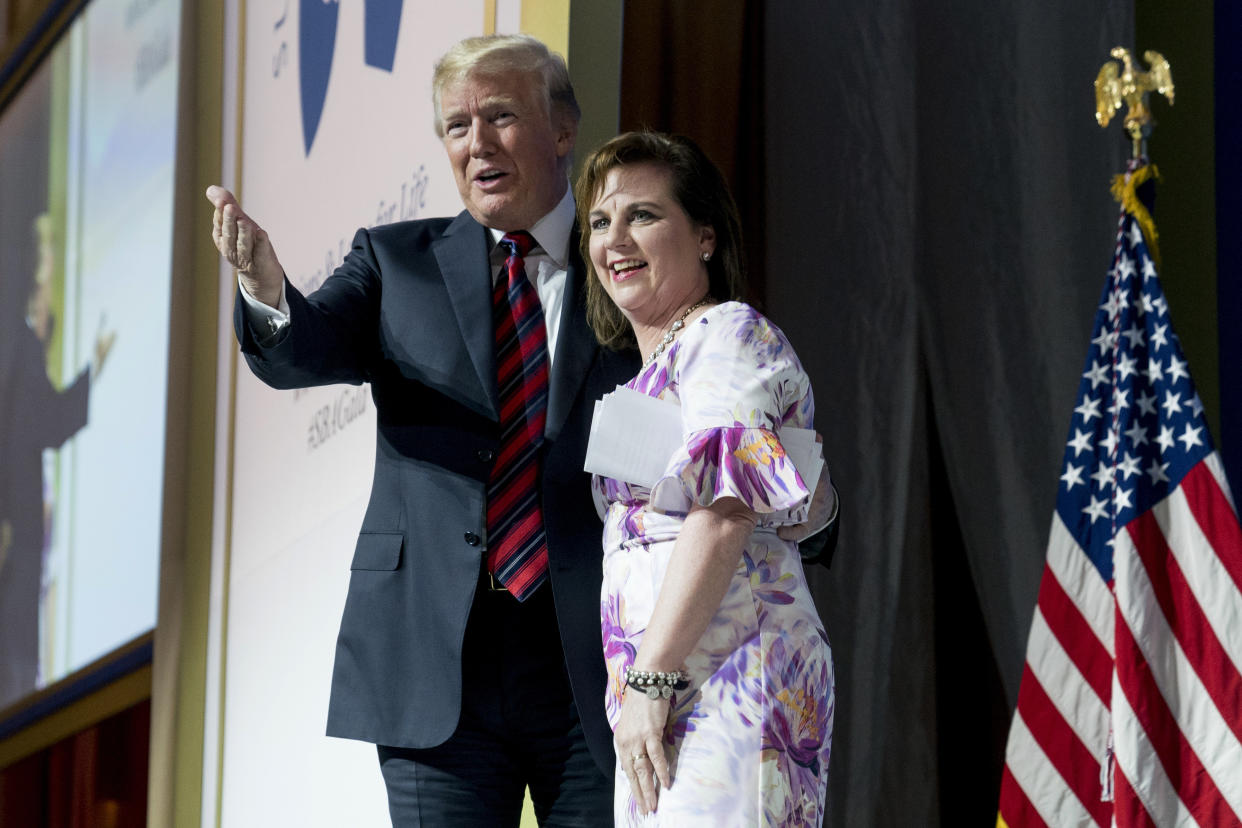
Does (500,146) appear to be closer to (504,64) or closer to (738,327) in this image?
(504,64)

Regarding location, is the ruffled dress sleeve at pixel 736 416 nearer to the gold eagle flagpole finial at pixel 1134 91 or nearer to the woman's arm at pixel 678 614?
the woman's arm at pixel 678 614

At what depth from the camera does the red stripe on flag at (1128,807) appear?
2.81m

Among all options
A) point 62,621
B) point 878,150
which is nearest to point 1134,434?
point 878,150

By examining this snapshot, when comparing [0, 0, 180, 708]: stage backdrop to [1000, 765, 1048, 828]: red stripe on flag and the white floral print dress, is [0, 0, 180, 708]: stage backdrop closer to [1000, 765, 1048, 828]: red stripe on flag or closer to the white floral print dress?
[1000, 765, 1048, 828]: red stripe on flag

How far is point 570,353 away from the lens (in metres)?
2.07

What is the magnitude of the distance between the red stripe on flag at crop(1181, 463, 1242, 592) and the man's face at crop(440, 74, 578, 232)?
146 centimetres

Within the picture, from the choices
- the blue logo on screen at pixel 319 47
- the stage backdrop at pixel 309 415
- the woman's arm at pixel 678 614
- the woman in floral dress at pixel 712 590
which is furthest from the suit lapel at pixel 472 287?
the blue logo on screen at pixel 319 47

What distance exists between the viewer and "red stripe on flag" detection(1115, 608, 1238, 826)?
2795 millimetres

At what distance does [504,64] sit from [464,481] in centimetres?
59

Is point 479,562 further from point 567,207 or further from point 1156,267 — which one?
point 1156,267

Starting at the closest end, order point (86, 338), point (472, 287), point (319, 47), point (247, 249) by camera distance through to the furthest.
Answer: point (247, 249), point (472, 287), point (319, 47), point (86, 338)

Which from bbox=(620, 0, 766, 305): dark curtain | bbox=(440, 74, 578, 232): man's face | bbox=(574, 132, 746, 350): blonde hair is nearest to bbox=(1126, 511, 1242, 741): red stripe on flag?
bbox=(620, 0, 766, 305): dark curtain

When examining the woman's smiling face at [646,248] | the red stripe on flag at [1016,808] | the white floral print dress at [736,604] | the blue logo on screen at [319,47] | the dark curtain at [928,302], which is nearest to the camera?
the white floral print dress at [736,604]

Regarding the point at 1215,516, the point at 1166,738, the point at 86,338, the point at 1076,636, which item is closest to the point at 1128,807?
the point at 1166,738
